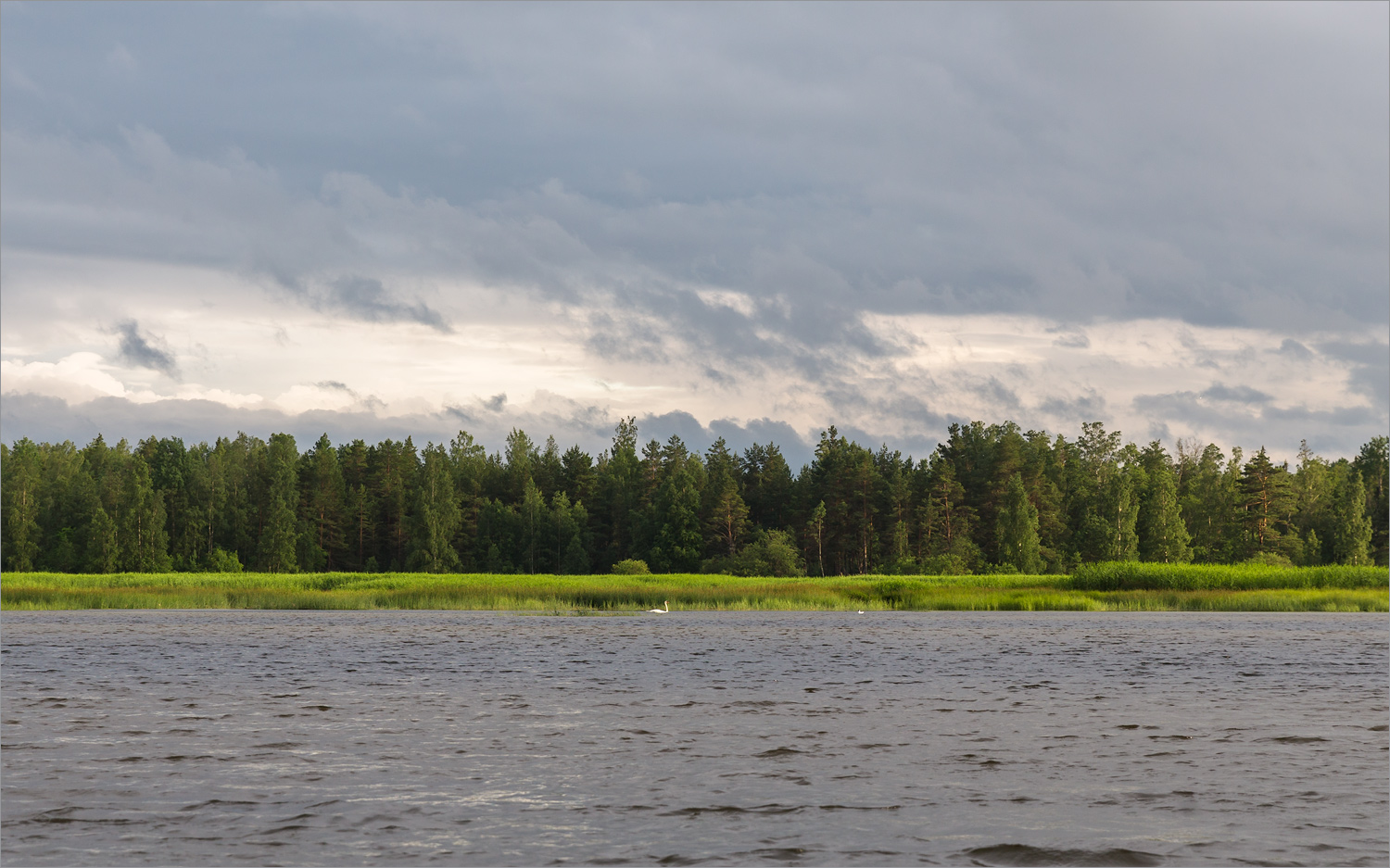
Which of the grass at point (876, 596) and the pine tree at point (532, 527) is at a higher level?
the pine tree at point (532, 527)

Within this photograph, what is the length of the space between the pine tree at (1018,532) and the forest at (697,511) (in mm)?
268

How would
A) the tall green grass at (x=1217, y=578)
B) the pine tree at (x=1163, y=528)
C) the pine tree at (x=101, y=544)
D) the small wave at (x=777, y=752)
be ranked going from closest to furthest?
the small wave at (x=777, y=752) < the tall green grass at (x=1217, y=578) < the pine tree at (x=1163, y=528) < the pine tree at (x=101, y=544)

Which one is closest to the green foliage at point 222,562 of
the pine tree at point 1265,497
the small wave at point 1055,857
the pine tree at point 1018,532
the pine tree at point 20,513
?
the pine tree at point 20,513

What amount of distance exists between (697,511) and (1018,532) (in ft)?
134

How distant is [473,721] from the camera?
22250 millimetres

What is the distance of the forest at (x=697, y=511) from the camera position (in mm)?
134750

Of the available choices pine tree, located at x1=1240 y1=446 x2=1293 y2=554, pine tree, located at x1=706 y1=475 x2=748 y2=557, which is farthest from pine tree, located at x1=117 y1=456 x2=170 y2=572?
pine tree, located at x1=1240 y1=446 x2=1293 y2=554

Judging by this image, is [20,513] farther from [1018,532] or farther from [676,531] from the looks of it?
[1018,532]

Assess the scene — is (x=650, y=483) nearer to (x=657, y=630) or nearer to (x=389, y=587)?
(x=389, y=587)

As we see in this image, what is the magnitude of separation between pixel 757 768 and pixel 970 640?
29.7 metres

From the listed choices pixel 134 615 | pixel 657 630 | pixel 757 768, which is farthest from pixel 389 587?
pixel 757 768

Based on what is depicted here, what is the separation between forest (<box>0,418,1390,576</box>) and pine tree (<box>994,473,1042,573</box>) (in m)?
0.27

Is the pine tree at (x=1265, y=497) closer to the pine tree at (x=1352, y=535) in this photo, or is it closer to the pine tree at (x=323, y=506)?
the pine tree at (x=1352, y=535)

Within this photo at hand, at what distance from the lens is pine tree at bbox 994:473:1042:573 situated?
5005 inches
